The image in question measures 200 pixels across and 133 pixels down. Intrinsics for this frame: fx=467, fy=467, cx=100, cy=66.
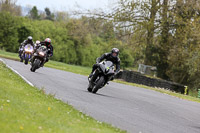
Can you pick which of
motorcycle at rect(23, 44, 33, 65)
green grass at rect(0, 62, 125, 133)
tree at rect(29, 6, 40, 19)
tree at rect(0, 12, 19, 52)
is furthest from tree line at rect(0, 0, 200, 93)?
tree at rect(29, 6, 40, 19)

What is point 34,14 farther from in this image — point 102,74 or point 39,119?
point 39,119

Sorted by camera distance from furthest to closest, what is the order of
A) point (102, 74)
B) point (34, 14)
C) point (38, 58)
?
point (34, 14)
point (38, 58)
point (102, 74)

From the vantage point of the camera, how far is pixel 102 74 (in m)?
16.1

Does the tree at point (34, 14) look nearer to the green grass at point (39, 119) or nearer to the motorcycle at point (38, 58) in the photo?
the motorcycle at point (38, 58)

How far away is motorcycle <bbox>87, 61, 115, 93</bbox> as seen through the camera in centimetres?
1588

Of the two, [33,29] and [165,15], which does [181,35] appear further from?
[33,29]

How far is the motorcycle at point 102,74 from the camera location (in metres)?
15.9

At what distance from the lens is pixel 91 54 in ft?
303

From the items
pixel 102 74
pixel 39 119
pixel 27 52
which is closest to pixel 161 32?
pixel 27 52

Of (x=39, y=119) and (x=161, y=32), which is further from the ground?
(x=161, y=32)

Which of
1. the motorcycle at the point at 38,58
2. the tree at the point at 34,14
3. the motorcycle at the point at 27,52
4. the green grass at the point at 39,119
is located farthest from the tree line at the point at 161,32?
the tree at the point at 34,14

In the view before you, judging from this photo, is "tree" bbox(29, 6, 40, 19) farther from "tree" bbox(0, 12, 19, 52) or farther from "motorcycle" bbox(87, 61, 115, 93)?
"motorcycle" bbox(87, 61, 115, 93)

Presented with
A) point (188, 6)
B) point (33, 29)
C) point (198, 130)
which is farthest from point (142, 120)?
point (33, 29)

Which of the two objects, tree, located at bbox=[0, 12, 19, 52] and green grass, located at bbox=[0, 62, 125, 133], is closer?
green grass, located at bbox=[0, 62, 125, 133]
